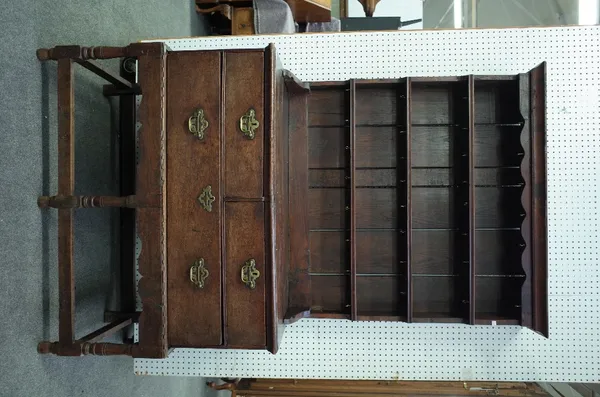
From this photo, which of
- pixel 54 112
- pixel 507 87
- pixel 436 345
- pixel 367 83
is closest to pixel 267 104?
pixel 367 83

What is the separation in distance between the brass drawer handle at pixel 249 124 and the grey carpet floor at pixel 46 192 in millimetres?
985

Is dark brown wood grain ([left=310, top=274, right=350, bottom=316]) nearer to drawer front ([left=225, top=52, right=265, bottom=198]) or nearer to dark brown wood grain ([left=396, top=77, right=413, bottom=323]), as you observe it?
dark brown wood grain ([left=396, top=77, right=413, bottom=323])

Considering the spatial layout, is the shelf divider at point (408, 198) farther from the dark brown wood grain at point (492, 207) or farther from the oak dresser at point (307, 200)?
the dark brown wood grain at point (492, 207)

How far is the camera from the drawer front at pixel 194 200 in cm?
174

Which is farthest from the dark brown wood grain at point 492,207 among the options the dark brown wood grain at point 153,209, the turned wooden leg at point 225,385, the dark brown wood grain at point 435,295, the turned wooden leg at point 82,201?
the turned wooden leg at point 225,385

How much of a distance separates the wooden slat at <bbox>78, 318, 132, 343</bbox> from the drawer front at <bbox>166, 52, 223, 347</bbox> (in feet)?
1.56

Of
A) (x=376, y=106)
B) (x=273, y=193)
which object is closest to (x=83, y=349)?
(x=273, y=193)

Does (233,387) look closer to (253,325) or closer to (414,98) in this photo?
(253,325)

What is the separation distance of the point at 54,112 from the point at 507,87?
2.24 metres

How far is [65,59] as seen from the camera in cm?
191

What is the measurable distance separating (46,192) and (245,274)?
1.05 m

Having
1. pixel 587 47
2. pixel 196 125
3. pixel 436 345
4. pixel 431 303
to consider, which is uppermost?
pixel 587 47

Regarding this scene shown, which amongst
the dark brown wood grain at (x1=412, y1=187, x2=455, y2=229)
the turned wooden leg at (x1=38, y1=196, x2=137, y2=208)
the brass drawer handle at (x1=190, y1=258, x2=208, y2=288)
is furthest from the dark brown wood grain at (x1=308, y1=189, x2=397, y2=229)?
the turned wooden leg at (x1=38, y1=196, x2=137, y2=208)

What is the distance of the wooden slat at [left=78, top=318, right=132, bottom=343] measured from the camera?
1975 millimetres
